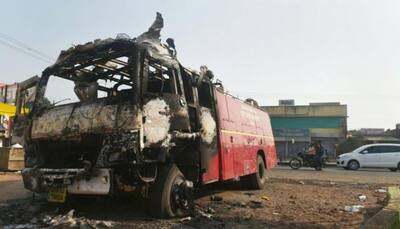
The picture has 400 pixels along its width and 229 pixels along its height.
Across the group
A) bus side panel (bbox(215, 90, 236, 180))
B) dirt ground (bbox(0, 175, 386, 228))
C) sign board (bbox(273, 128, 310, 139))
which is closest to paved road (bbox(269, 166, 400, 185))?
dirt ground (bbox(0, 175, 386, 228))

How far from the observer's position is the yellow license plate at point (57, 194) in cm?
643

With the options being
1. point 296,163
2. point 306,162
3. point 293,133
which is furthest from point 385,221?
point 293,133

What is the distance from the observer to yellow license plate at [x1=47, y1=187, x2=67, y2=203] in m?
6.43

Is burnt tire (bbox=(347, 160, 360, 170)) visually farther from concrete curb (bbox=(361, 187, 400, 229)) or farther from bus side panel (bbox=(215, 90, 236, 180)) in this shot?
concrete curb (bbox=(361, 187, 400, 229))

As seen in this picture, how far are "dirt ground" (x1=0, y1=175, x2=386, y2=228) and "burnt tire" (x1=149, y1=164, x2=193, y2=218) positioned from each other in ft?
0.50

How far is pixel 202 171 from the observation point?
8086 millimetres

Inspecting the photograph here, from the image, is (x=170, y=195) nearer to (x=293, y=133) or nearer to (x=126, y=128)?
(x=126, y=128)

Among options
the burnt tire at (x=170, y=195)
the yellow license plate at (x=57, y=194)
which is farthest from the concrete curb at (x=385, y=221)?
the yellow license plate at (x=57, y=194)

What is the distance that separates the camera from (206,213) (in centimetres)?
782

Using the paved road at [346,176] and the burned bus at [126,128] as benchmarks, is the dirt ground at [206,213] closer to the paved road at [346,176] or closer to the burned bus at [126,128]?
the burned bus at [126,128]

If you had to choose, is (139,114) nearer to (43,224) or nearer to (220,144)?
(43,224)

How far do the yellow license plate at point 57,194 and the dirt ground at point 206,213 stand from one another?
0.28m

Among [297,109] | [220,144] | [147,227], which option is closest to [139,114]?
[147,227]

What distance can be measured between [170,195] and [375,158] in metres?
22.0
